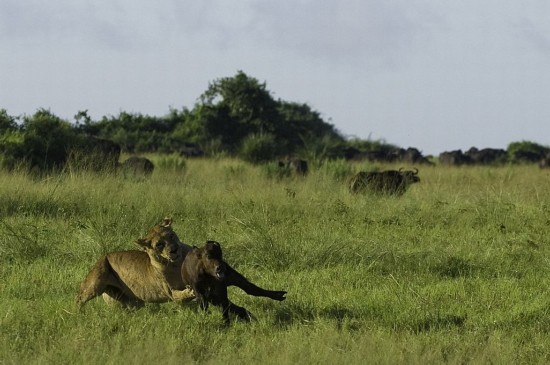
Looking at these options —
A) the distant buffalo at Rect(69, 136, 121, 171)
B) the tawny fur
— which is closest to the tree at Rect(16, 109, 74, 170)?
the distant buffalo at Rect(69, 136, 121, 171)

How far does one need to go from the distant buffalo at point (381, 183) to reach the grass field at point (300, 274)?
18.5 inches

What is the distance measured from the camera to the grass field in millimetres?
6180

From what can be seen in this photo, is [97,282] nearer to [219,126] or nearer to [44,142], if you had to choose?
[44,142]

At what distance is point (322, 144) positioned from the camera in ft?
103

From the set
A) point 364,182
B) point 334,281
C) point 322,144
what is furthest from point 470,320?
point 322,144

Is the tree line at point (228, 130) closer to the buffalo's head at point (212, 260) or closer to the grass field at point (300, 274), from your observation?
the grass field at point (300, 274)

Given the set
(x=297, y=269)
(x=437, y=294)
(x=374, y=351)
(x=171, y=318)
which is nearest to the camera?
(x=374, y=351)

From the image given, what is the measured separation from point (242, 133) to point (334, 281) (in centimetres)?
2953

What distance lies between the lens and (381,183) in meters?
16.5

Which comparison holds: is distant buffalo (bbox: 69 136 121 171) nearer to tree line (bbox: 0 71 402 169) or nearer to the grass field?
the grass field

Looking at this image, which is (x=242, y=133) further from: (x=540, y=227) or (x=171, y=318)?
(x=171, y=318)

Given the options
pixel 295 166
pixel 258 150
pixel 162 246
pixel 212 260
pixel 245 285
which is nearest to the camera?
pixel 212 260

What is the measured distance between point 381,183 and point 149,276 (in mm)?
9732

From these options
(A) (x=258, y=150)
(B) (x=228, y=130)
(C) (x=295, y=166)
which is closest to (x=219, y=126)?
(B) (x=228, y=130)
